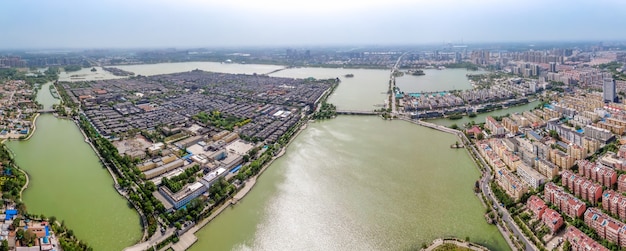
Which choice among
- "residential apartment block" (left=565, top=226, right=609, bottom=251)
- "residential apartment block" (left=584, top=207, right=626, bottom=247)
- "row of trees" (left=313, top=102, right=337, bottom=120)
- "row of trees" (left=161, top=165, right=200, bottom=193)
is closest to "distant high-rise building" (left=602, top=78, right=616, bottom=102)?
"residential apartment block" (left=584, top=207, right=626, bottom=247)

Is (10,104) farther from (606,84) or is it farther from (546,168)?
(606,84)

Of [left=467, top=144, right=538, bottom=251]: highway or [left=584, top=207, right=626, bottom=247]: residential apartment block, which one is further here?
[left=467, top=144, right=538, bottom=251]: highway

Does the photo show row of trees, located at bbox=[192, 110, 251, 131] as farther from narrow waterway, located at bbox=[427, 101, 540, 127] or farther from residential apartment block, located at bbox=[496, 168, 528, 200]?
residential apartment block, located at bbox=[496, 168, 528, 200]

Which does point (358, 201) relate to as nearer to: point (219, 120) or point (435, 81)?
point (219, 120)

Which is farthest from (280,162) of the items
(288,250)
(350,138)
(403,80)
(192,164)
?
(403,80)

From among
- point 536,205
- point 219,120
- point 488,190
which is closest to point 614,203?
point 536,205

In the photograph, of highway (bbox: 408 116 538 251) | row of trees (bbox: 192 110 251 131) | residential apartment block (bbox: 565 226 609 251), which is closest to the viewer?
residential apartment block (bbox: 565 226 609 251)

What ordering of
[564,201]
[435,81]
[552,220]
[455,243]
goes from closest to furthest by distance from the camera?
1. [455,243]
2. [552,220]
3. [564,201]
4. [435,81]
